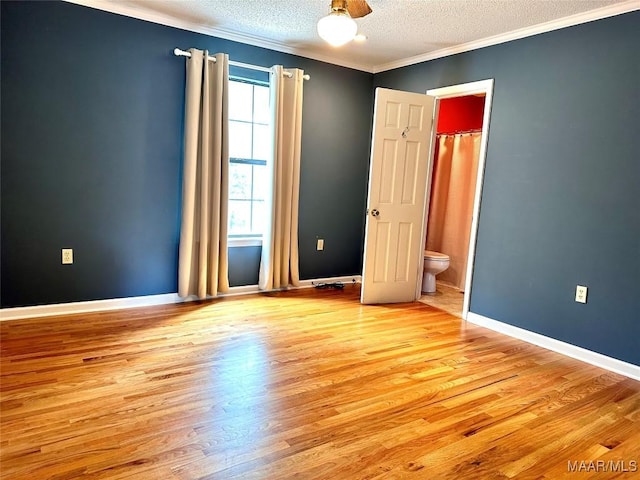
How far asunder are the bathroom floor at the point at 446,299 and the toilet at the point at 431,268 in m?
0.10

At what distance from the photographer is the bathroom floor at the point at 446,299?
14.2 ft

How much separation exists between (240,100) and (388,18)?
5.38 feet

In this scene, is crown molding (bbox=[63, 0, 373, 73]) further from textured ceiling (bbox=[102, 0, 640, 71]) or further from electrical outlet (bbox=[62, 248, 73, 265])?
electrical outlet (bbox=[62, 248, 73, 265])

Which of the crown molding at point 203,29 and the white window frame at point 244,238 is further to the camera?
the white window frame at point 244,238

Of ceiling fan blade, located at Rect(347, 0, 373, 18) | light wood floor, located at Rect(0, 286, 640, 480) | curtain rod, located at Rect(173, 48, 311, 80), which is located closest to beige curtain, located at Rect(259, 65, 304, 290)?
curtain rod, located at Rect(173, 48, 311, 80)

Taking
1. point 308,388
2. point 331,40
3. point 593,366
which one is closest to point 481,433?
point 308,388

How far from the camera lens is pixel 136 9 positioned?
→ 3.55 meters

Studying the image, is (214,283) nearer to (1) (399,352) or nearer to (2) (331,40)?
(1) (399,352)

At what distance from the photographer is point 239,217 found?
447 centimetres

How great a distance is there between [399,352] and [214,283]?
1.87m

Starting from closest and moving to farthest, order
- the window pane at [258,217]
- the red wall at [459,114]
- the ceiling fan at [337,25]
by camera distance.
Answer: the ceiling fan at [337,25], the window pane at [258,217], the red wall at [459,114]

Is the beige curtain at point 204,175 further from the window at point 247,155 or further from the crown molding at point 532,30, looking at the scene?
the crown molding at point 532,30

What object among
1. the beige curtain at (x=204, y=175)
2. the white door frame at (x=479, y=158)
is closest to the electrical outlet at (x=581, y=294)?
the white door frame at (x=479, y=158)

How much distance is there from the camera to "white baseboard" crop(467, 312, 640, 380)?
117 inches
